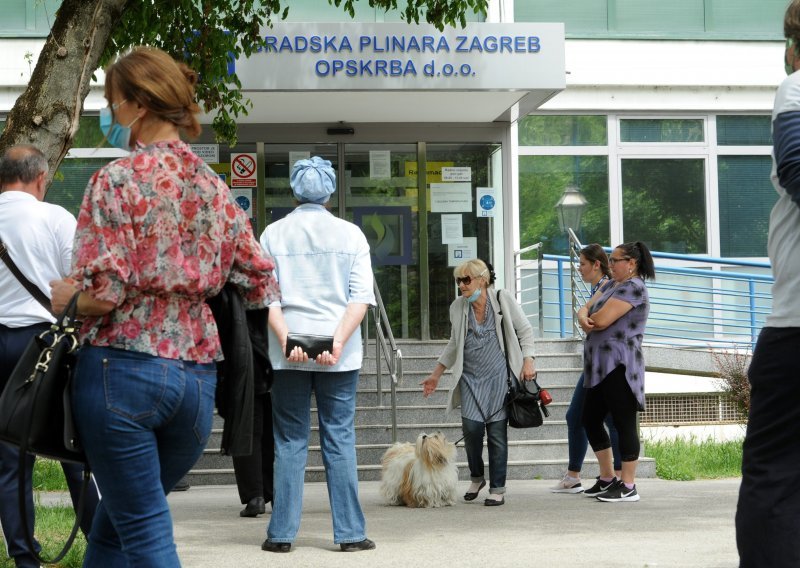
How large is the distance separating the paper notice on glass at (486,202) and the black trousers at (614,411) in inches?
269

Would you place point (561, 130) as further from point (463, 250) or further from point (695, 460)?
point (695, 460)

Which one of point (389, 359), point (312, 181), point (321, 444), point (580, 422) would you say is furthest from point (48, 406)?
point (389, 359)

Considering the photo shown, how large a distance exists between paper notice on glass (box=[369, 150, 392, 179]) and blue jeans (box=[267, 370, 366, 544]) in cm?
956

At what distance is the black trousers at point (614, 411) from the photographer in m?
8.82

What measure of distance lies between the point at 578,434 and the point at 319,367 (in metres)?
3.86

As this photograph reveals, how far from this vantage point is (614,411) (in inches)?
348

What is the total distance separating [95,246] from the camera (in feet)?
10.4

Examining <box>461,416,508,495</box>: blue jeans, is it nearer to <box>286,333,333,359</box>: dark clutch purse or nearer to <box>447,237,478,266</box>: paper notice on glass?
<box>286,333,333,359</box>: dark clutch purse

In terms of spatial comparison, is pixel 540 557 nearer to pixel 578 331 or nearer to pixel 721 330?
pixel 578 331

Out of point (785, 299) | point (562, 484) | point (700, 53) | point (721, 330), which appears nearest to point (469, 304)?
point (562, 484)

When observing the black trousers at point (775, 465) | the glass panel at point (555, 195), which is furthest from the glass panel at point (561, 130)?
the black trousers at point (775, 465)

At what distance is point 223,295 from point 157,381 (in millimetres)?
468

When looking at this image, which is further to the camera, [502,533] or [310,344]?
[502,533]

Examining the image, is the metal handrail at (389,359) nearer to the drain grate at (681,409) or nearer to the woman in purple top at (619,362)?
the woman in purple top at (619,362)
